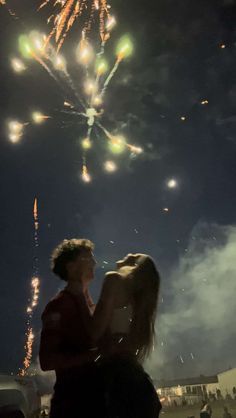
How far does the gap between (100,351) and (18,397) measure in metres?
4.57

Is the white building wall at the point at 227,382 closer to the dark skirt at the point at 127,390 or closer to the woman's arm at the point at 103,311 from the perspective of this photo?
→ the dark skirt at the point at 127,390

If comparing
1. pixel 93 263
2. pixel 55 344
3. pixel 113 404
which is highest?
pixel 93 263

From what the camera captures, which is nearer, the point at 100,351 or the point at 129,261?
the point at 100,351

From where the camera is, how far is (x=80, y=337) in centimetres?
267

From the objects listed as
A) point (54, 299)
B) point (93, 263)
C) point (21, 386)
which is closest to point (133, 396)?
point (54, 299)

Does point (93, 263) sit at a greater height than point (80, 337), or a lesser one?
greater

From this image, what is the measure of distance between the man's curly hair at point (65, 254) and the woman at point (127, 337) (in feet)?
1.29

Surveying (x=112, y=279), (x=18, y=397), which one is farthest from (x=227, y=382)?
(x=112, y=279)

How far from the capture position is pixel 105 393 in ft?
8.34

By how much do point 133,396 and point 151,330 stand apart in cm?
66

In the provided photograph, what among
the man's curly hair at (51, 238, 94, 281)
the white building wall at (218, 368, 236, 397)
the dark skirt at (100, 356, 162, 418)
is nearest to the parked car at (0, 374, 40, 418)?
the man's curly hair at (51, 238, 94, 281)

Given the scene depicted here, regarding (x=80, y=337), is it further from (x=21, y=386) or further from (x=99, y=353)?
(x=21, y=386)

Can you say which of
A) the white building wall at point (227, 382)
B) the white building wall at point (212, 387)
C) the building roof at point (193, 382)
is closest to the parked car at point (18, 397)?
the white building wall at point (227, 382)

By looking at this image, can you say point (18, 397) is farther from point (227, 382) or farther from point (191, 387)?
point (191, 387)
